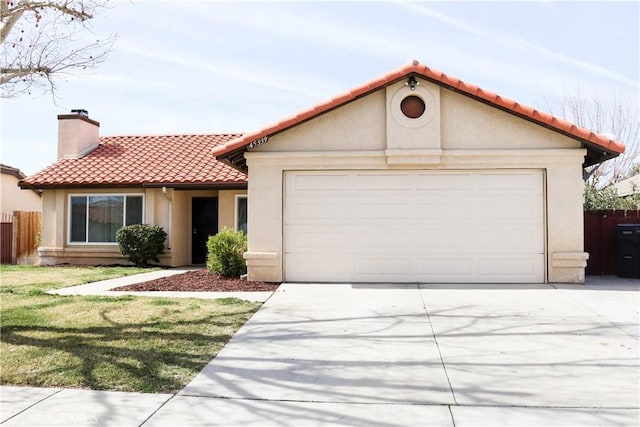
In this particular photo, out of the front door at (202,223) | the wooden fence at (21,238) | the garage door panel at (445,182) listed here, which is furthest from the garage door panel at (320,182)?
the wooden fence at (21,238)

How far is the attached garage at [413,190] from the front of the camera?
1120 centimetres

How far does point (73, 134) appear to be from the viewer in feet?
63.2

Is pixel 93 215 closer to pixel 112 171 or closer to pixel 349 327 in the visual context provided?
pixel 112 171

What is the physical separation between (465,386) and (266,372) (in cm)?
204

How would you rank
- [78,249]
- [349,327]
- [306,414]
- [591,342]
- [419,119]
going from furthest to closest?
[78,249] < [419,119] < [349,327] < [591,342] < [306,414]

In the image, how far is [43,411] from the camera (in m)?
4.59

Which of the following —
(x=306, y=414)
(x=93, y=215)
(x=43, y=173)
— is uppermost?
(x=43, y=173)

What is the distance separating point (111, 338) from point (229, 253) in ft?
18.9

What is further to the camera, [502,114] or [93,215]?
[93,215]

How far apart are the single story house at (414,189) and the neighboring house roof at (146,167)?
4984 mm

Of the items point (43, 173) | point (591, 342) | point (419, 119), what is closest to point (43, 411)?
point (591, 342)

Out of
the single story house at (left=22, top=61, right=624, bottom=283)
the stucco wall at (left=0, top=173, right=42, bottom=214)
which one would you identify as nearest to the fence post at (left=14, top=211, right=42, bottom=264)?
the stucco wall at (left=0, top=173, right=42, bottom=214)

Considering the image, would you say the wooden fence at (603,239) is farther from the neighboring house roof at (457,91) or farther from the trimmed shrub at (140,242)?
the trimmed shrub at (140,242)

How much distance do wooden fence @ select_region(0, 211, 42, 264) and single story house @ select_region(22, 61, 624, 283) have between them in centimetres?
1201
